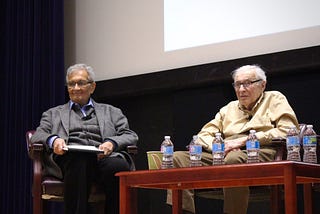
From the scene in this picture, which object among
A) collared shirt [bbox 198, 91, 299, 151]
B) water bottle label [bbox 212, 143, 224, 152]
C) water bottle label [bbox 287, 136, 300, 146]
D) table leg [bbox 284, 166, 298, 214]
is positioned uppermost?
collared shirt [bbox 198, 91, 299, 151]

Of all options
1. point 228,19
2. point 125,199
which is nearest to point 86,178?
point 125,199

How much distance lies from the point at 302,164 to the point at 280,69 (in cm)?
136

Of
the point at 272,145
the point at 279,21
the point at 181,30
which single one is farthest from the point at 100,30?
the point at 272,145

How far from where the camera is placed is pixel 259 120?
3.31 meters

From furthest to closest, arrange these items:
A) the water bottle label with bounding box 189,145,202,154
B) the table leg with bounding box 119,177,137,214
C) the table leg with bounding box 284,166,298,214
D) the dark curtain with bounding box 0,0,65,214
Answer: the dark curtain with bounding box 0,0,65,214, the water bottle label with bounding box 189,145,202,154, the table leg with bounding box 119,177,137,214, the table leg with bounding box 284,166,298,214

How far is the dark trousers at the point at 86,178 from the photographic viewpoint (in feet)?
10.6

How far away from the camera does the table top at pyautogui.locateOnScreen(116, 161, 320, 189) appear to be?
95.0 inches

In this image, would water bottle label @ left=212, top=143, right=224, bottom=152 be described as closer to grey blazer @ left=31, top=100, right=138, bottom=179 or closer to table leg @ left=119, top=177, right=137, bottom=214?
table leg @ left=119, top=177, right=137, bottom=214

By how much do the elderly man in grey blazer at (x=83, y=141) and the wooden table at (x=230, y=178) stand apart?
1.26 feet

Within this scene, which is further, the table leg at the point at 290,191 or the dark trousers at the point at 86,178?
→ the dark trousers at the point at 86,178

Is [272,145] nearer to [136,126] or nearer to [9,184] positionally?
[136,126]

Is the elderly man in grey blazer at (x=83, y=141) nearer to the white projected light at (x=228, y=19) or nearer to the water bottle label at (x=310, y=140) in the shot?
the white projected light at (x=228, y=19)

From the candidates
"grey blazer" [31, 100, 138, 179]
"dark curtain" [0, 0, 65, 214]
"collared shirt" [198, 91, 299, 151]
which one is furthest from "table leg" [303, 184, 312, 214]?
"dark curtain" [0, 0, 65, 214]

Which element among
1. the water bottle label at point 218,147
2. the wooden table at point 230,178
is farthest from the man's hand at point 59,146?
the water bottle label at point 218,147
